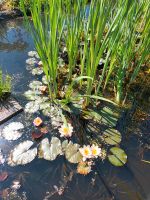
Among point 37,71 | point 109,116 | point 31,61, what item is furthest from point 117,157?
point 31,61

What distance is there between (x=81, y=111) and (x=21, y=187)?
0.82 metres

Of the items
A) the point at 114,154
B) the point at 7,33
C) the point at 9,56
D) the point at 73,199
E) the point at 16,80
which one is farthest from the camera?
the point at 7,33

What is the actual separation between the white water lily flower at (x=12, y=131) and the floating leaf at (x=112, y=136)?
0.69 metres

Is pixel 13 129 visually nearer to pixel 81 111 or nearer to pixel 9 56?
pixel 81 111

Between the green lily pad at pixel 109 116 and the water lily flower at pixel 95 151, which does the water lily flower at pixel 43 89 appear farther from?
the water lily flower at pixel 95 151

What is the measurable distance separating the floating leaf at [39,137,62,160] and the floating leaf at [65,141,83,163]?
0.06 meters

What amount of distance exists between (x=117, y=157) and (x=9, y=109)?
3.38ft

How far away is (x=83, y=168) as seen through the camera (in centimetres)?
192

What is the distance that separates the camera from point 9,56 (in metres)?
3.09

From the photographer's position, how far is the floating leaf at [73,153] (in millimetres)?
1970

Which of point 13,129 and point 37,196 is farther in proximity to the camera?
point 13,129

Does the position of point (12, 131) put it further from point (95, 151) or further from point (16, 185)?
Answer: point (95, 151)

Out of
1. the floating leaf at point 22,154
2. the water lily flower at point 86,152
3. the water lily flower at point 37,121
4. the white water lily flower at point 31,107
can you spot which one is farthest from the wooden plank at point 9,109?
the water lily flower at point 86,152

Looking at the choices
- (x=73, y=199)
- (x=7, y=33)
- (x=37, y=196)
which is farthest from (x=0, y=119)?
(x=7, y=33)
